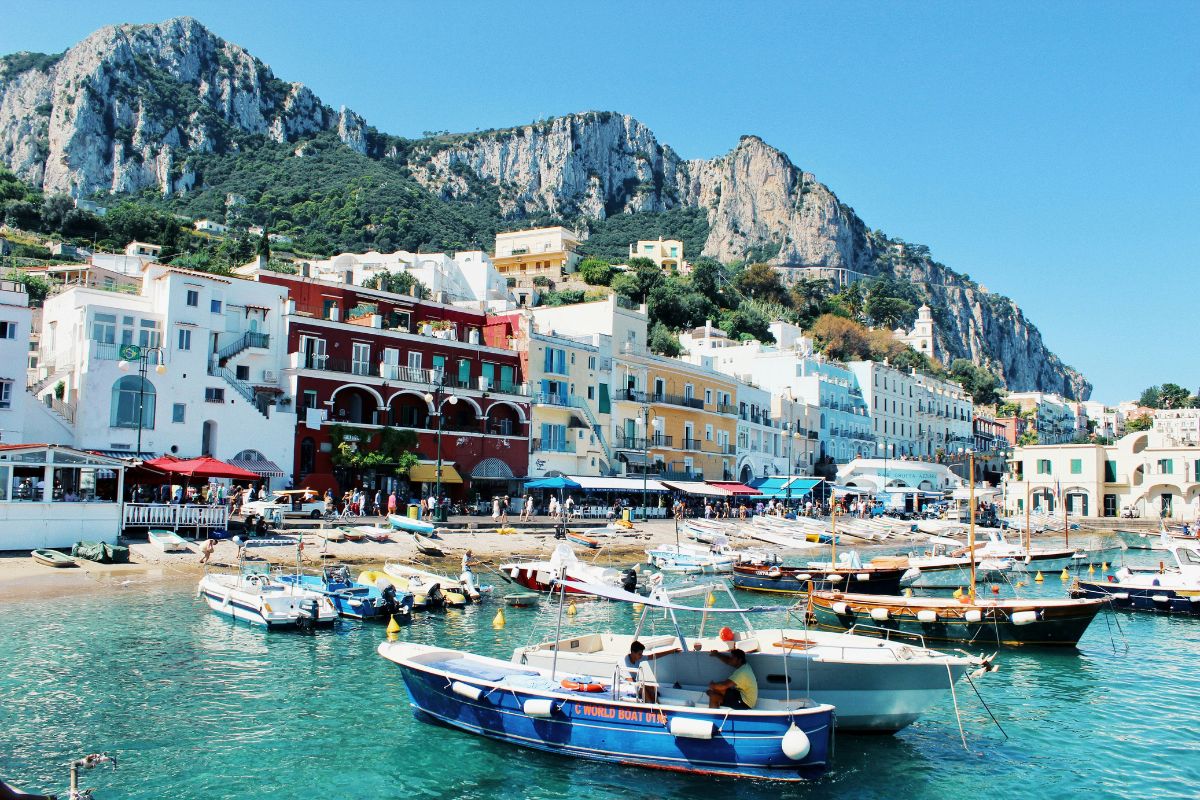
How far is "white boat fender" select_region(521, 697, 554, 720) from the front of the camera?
1535 centimetres

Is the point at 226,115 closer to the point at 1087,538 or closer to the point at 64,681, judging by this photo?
the point at 1087,538

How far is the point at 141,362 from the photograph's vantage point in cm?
4097

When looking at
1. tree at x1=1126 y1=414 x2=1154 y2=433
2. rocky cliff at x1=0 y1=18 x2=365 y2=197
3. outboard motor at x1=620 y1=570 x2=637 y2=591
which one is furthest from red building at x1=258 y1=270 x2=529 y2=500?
rocky cliff at x1=0 y1=18 x2=365 y2=197

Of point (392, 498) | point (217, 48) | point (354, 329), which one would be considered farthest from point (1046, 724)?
point (217, 48)

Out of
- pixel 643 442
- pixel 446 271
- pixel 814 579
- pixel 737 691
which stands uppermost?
pixel 446 271

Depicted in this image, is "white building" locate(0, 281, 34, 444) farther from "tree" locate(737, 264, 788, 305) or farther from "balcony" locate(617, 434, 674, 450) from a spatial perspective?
"tree" locate(737, 264, 788, 305)

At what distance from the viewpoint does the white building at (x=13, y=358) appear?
1502 inches

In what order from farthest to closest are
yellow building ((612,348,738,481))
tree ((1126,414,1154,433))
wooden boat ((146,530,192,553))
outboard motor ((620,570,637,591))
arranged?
tree ((1126,414,1154,433))
yellow building ((612,348,738,481))
wooden boat ((146,530,192,553))
outboard motor ((620,570,637,591))

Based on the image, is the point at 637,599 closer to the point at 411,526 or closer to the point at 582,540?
the point at 411,526

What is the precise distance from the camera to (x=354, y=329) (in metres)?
49.1

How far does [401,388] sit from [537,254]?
7852 cm

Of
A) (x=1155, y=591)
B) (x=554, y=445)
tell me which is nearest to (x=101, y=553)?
(x=554, y=445)

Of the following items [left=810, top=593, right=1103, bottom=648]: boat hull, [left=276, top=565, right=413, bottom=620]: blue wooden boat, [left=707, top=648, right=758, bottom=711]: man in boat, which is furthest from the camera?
[left=276, top=565, right=413, bottom=620]: blue wooden boat

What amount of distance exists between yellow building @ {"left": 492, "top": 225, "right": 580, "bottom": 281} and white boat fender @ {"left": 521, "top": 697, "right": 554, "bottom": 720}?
355 ft
